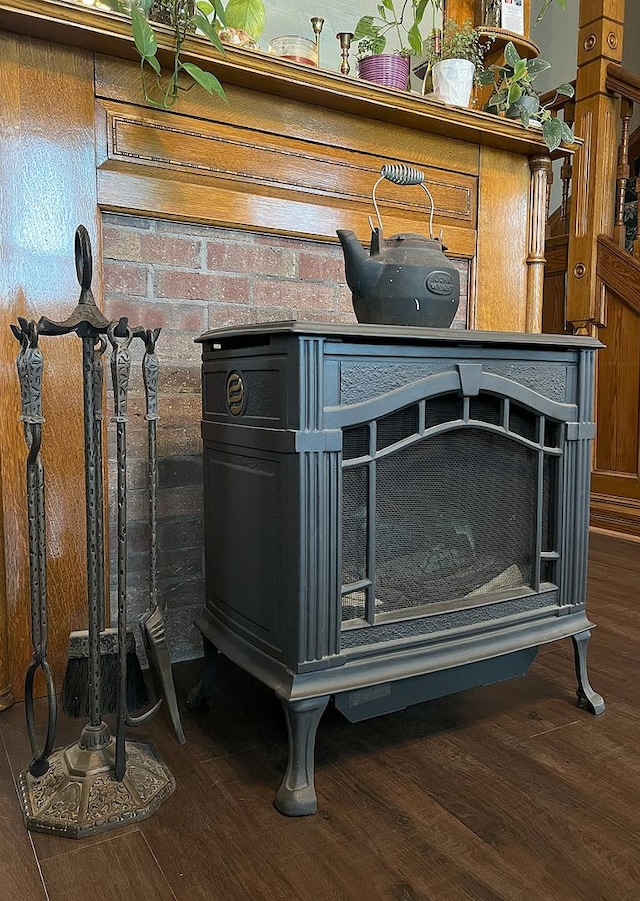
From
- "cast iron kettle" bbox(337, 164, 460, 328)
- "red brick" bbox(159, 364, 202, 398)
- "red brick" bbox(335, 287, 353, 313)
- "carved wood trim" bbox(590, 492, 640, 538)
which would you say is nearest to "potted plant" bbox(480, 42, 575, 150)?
"red brick" bbox(335, 287, 353, 313)

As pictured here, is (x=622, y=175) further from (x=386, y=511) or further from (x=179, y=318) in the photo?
(x=386, y=511)

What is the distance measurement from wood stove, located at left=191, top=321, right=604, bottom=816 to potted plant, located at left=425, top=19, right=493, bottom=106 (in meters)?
0.88

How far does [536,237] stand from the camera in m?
2.15

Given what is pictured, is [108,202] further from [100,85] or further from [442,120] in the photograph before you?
[442,120]

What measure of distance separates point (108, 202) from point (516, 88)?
1.15 m

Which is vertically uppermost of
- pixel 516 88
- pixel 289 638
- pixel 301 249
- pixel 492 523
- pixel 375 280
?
pixel 516 88

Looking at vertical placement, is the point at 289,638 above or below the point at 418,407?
below

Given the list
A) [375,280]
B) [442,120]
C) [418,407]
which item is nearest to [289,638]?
[418,407]

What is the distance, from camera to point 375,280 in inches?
53.6

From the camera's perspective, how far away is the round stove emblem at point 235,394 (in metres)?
1.31

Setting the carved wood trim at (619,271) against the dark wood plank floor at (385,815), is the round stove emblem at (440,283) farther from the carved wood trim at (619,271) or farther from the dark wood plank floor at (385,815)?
the carved wood trim at (619,271)

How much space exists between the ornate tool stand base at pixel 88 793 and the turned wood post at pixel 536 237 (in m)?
1.61

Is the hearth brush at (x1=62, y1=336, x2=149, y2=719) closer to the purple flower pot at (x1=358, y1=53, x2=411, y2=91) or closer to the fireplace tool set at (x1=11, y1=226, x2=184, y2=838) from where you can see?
the fireplace tool set at (x1=11, y1=226, x2=184, y2=838)

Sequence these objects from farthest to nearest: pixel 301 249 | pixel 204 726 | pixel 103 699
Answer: pixel 301 249 → pixel 204 726 → pixel 103 699
